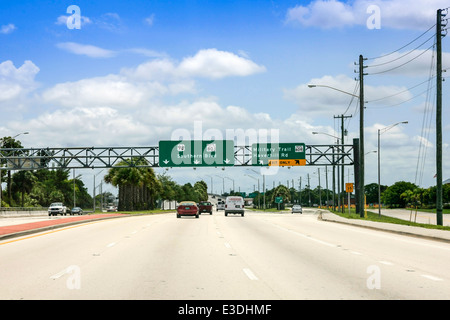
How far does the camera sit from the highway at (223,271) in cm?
1041

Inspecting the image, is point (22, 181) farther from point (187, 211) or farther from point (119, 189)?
point (187, 211)

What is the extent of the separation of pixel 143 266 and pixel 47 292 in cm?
422

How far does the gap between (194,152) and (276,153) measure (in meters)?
9.00

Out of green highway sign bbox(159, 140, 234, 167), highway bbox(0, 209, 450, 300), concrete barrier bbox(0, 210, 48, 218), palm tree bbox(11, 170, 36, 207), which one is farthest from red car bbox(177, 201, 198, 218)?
palm tree bbox(11, 170, 36, 207)

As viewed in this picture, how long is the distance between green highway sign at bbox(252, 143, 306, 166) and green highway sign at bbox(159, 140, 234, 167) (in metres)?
2.79

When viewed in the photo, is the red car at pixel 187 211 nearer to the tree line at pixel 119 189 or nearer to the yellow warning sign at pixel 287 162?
the yellow warning sign at pixel 287 162

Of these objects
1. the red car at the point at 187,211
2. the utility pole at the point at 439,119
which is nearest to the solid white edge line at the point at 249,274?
the utility pole at the point at 439,119

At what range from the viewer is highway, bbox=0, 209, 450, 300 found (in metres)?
10.4

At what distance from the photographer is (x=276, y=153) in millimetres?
68875

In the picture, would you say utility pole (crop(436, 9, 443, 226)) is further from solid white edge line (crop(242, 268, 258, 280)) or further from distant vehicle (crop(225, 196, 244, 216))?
distant vehicle (crop(225, 196, 244, 216))

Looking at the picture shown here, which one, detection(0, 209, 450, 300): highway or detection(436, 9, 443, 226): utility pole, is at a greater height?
detection(436, 9, 443, 226): utility pole

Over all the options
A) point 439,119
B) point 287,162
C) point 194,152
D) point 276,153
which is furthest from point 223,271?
point 287,162

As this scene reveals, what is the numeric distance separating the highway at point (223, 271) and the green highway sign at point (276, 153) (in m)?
47.0
